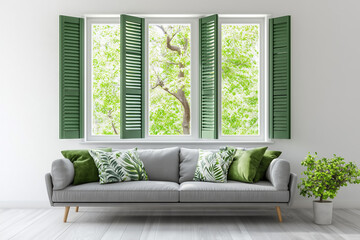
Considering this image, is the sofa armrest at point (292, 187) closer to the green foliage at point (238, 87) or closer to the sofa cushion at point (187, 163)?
the sofa cushion at point (187, 163)

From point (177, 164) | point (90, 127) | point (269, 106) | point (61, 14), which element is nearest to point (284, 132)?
point (269, 106)

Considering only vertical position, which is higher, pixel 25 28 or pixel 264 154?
pixel 25 28

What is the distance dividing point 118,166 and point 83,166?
15.9 inches

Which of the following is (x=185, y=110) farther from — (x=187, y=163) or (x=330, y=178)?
(x=330, y=178)

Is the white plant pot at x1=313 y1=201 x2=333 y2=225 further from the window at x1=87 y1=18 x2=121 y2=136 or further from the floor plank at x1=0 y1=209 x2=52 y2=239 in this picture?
the floor plank at x1=0 y1=209 x2=52 y2=239

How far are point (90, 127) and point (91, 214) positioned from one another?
46.8 inches

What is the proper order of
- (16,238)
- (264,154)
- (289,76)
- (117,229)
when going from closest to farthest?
(16,238)
(117,229)
(264,154)
(289,76)

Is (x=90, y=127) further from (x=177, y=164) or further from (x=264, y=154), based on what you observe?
(x=264, y=154)

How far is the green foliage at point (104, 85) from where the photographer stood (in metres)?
5.22

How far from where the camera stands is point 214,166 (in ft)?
14.3

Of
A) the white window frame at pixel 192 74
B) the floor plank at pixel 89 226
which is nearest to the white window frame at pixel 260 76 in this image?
the white window frame at pixel 192 74

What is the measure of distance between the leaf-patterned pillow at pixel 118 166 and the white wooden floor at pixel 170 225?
19.3 inches

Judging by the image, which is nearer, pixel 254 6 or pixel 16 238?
pixel 16 238

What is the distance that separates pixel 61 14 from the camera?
507 cm
